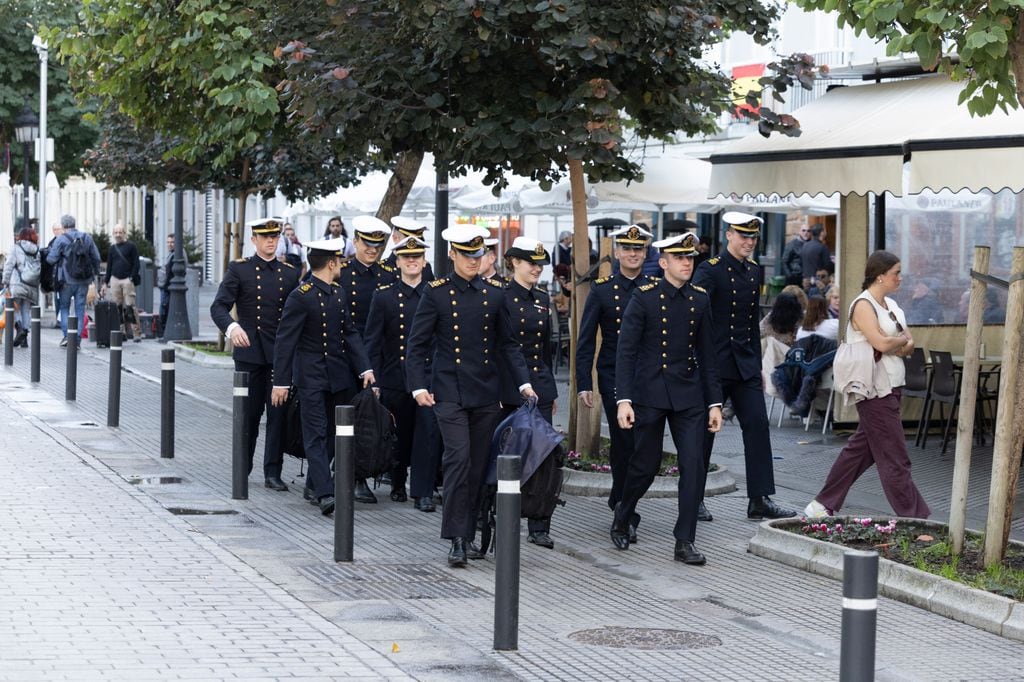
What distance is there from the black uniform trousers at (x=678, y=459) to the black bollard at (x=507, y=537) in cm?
257

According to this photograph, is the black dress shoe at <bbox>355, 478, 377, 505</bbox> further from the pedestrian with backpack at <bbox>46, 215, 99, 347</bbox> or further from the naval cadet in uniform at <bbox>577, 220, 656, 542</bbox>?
the pedestrian with backpack at <bbox>46, 215, 99, 347</bbox>

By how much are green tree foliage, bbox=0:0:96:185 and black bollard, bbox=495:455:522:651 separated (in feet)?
123

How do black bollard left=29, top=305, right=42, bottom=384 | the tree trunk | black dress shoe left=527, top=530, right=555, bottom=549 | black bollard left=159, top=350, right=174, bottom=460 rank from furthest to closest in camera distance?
the tree trunk, black bollard left=29, top=305, right=42, bottom=384, black bollard left=159, top=350, right=174, bottom=460, black dress shoe left=527, top=530, right=555, bottom=549

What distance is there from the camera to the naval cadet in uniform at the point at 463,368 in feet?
32.1

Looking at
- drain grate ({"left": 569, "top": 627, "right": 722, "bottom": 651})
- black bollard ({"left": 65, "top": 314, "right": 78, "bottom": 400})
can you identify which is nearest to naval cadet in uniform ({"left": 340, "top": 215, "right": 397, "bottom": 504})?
drain grate ({"left": 569, "top": 627, "right": 722, "bottom": 651})

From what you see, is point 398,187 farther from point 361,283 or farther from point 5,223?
point 5,223

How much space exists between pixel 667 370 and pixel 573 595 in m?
1.67

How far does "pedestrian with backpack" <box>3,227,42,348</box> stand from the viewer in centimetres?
2641

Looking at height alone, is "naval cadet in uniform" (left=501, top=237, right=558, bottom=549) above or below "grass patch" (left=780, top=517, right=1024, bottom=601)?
above

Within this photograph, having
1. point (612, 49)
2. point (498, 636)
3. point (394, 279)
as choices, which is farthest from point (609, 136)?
point (498, 636)

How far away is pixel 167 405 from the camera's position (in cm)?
1380

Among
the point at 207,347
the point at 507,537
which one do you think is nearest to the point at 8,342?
the point at 207,347

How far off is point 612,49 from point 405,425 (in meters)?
2.97

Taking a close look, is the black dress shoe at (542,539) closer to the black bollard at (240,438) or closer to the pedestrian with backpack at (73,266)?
the black bollard at (240,438)
